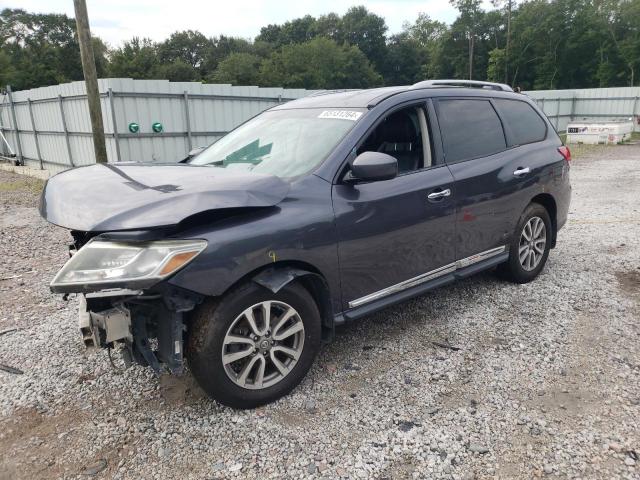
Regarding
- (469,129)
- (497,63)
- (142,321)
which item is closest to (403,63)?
(497,63)

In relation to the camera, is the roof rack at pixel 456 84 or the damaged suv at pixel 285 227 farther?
the roof rack at pixel 456 84

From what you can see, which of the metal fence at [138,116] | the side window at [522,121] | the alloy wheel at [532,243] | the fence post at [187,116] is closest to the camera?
the side window at [522,121]

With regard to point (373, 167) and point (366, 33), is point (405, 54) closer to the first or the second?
point (366, 33)

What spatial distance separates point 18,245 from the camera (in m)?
6.77

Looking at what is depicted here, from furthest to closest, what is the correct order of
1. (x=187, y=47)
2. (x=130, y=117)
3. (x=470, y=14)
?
(x=187, y=47), (x=470, y=14), (x=130, y=117)

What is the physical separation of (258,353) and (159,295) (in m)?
0.68

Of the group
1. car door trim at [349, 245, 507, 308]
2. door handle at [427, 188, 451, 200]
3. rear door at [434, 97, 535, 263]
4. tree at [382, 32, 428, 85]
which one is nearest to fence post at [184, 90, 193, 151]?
rear door at [434, 97, 535, 263]

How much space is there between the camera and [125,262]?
7.67 ft

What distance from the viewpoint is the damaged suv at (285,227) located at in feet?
7.93

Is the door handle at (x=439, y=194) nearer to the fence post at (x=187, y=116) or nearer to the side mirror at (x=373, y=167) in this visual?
the side mirror at (x=373, y=167)

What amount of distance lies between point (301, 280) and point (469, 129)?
212 centimetres

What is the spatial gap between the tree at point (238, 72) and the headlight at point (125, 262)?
69.9m

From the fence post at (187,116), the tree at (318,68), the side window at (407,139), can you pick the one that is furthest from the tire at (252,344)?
the tree at (318,68)

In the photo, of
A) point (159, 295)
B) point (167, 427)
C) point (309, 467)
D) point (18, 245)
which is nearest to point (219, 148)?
point (159, 295)
